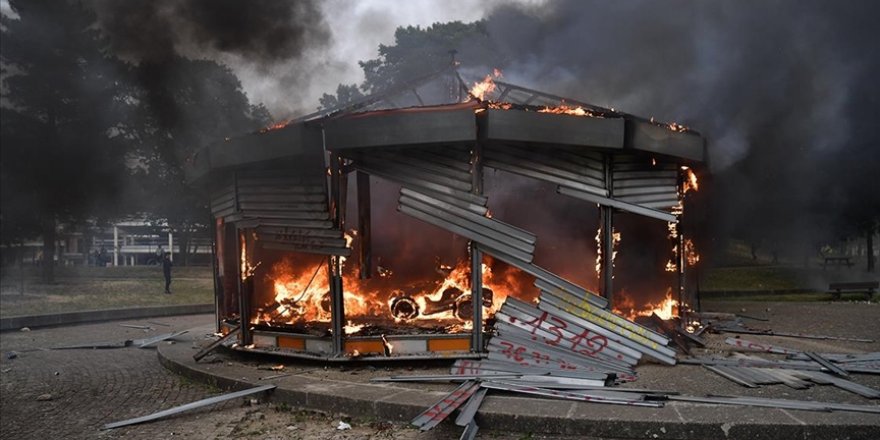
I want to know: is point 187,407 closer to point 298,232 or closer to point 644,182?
point 298,232

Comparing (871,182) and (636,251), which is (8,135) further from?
(871,182)

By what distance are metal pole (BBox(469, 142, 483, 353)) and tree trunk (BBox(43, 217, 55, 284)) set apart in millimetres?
26179

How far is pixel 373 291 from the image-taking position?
12.3 meters

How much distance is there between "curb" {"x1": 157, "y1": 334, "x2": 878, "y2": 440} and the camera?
567cm

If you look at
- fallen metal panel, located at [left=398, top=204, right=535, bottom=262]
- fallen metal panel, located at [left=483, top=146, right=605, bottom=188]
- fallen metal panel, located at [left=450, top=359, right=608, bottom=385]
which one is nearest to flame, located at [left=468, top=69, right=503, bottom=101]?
fallen metal panel, located at [left=483, top=146, right=605, bottom=188]

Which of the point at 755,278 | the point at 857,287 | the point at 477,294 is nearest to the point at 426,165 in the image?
the point at 477,294

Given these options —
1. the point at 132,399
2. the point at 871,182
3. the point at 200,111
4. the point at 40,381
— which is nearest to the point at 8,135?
the point at 200,111

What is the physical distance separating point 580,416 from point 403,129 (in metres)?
4.54

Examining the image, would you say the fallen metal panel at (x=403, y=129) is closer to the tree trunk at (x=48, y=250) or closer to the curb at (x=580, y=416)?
the curb at (x=580, y=416)

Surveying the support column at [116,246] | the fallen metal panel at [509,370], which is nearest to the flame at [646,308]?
the fallen metal panel at [509,370]

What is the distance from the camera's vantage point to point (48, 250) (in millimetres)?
28344

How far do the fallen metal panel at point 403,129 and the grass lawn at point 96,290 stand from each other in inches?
597

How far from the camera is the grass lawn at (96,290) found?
68.2 ft

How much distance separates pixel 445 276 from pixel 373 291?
154 centimetres
